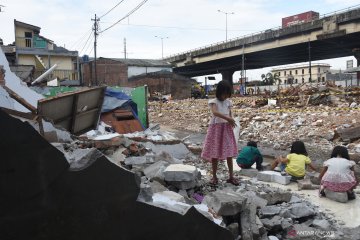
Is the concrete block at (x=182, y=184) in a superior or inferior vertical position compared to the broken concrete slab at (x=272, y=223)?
superior

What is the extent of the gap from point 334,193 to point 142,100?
281 inches

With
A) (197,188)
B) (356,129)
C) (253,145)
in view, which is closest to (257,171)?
(253,145)

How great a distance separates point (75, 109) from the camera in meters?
6.07

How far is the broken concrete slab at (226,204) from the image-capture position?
3059 millimetres

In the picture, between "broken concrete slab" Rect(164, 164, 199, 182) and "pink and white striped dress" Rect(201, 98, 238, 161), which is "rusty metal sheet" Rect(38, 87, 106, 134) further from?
"pink and white striped dress" Rect(201, 98, 238, 161)

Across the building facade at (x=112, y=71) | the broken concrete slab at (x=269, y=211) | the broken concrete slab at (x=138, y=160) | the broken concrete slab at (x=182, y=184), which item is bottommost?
the broken concrete slab at (x=269, y=211)

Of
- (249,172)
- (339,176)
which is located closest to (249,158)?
(249,172)

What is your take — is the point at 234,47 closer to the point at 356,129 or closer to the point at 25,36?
the point at 25,36

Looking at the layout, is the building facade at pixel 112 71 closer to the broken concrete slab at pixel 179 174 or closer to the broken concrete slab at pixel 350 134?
the broken concrete slab at pixel 350 134

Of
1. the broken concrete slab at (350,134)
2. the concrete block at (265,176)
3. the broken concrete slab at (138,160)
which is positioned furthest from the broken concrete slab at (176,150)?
the broken concrete slab at (350,134)

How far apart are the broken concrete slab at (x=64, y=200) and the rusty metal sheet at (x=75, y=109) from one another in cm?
279

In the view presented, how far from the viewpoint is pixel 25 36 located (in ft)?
118

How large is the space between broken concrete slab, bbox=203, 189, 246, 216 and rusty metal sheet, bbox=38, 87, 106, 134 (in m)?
2.65

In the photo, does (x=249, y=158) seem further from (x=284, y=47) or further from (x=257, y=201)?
(x=284, y=47)
